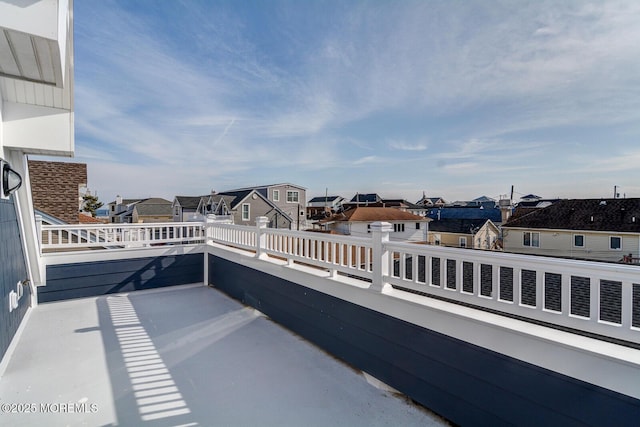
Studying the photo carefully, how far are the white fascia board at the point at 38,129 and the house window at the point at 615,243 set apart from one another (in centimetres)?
1596

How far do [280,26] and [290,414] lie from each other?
27.2 feet

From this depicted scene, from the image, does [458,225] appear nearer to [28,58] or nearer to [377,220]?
[377,220]

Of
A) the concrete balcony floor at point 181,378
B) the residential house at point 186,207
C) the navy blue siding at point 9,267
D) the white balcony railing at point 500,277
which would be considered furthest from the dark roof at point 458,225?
the navy blue siding at point 9,267

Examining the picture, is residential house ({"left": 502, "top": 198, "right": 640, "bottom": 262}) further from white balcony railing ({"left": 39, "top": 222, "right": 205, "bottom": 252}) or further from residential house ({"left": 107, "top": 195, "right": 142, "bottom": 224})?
residential house ({"left": 107, "top": 195, "right": 142, "bottom": 224})

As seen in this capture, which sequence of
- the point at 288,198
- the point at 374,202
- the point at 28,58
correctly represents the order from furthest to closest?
the point at 374,202
the point at 288,198
the point at 28,58

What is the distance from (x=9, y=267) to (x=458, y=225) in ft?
79.8

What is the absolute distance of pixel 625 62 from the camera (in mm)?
7699

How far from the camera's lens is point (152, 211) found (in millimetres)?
29812

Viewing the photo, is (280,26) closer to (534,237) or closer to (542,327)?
(542,327)

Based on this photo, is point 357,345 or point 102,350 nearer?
Answer: point 357,345

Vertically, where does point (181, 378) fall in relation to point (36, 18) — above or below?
below

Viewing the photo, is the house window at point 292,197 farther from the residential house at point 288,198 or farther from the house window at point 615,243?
the house window at point 615,243

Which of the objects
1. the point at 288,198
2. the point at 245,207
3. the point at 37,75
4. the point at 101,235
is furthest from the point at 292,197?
the point at 37,75

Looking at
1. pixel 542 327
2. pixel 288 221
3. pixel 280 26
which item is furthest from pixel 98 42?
pixel 288 221
